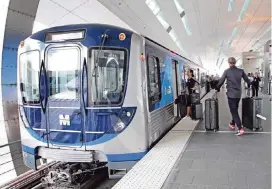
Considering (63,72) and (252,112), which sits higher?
(63,72)

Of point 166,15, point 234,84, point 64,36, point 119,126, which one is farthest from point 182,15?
point 119,126

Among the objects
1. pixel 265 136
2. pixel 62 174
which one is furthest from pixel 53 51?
pixel 265 136

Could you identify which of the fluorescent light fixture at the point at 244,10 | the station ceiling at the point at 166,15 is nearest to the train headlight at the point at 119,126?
the station ceiling at the point at 166,15

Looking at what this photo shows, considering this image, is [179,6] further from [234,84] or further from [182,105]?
[234,84]

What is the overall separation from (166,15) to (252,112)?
8.50 meters

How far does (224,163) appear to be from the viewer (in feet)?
13.6

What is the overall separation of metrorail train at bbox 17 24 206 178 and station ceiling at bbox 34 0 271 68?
322 centimetres

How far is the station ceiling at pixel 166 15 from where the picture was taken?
818 cm

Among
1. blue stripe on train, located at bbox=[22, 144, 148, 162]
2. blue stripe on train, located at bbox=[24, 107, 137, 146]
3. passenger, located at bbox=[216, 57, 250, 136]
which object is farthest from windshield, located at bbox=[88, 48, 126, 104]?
passenger, located at bbox=[216, 57, 250, 136]

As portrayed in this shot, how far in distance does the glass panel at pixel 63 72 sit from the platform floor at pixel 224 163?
214cm

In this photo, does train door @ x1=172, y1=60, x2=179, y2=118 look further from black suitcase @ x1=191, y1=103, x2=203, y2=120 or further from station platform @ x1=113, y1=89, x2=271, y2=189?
station platform @ x1=113, y1=89, x2=271, y2=189

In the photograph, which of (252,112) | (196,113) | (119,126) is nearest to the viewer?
(119,126)

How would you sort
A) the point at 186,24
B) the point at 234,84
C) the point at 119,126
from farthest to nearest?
the point at 186,24 < the point at 234,84 < the point at 119,126

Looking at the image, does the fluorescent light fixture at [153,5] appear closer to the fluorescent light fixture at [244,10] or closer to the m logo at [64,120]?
the fluorescent light fixture at [244,10]
